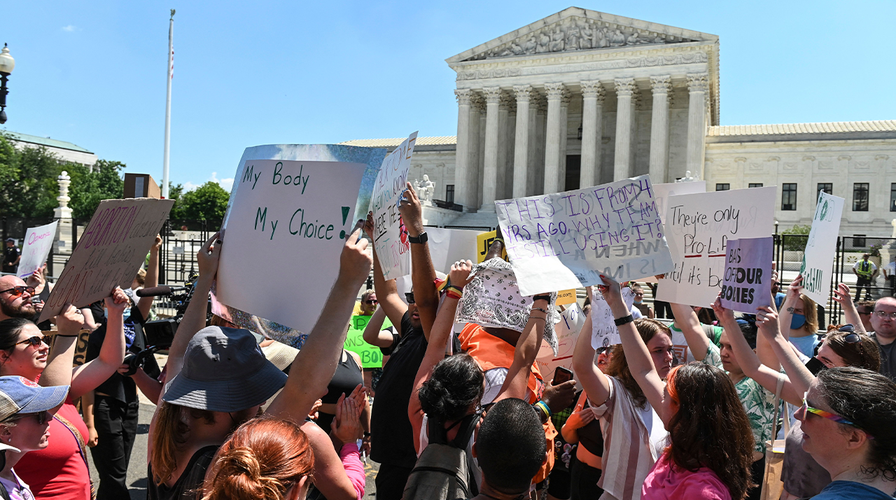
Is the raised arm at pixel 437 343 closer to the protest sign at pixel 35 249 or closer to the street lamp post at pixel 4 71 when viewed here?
the protest sign at pixel 35 249

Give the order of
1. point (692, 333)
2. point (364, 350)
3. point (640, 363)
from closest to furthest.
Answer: point (640, 363), point (692, 333), point (364, 350)

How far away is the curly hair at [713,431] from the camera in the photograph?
7.64ft

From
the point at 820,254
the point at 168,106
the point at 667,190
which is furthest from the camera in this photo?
the point at 168,106

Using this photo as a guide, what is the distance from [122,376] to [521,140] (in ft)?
134

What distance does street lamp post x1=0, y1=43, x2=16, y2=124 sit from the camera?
11.9m

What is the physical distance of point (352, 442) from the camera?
2.44 m

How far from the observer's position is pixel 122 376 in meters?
4.32

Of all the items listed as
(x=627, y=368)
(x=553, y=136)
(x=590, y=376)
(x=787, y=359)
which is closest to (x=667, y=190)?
(x=627, y=368)

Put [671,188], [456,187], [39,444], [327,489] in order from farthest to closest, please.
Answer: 1. [456,187]
2. [671,188]
3. [39,444]
4. [327,489]

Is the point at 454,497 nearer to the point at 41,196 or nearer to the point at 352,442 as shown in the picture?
the point at 352,442

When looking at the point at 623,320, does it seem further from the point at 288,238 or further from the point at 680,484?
the point at 288,238

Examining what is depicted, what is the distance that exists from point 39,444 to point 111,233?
3.42 feet

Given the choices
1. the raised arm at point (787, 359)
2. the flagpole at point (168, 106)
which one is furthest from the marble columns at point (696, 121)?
the raised arm at point (787, 359)

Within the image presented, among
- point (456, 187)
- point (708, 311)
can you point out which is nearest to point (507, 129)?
point (456, 187)
